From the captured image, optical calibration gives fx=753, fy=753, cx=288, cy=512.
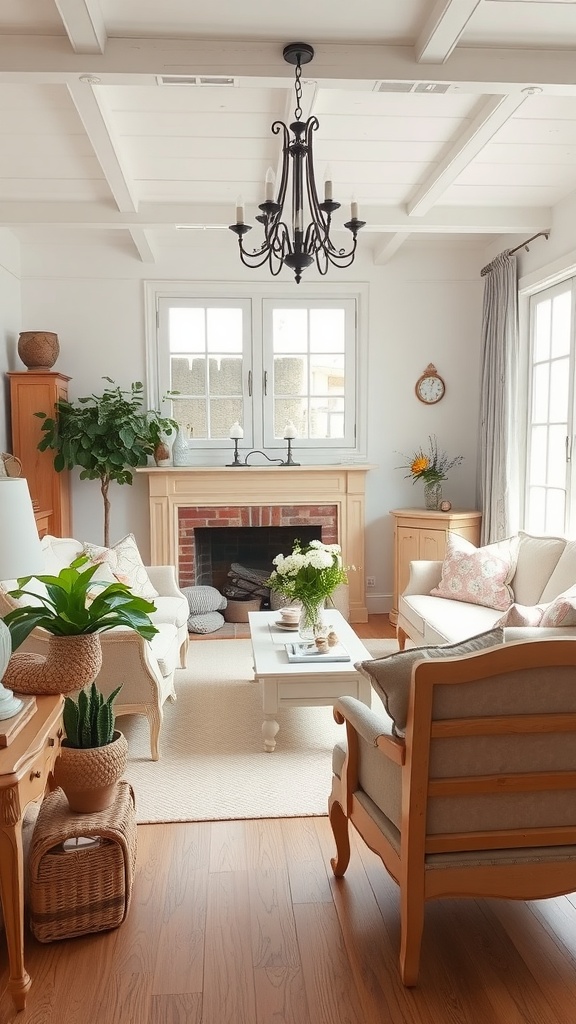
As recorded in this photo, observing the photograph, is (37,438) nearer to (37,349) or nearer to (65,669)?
(37,349)

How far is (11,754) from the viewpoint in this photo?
190 cm

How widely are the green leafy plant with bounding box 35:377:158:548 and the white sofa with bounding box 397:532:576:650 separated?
2.17 metres

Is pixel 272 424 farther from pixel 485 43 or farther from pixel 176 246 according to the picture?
pixel 485 43

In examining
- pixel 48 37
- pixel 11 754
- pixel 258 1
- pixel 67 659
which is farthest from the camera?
pixel 48 37

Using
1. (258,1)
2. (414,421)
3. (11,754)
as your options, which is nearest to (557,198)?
(414,421)

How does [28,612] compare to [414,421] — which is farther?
[414,421]

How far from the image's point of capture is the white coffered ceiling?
2.58 meters

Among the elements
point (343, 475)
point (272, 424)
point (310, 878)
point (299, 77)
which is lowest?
point (310, 878)

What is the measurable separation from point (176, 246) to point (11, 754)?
4.67 m

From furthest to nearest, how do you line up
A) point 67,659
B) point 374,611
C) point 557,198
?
point 374,611, point 557,198, point 67,659

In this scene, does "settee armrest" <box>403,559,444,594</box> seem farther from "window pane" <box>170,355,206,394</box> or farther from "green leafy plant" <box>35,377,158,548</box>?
"window pane" <box>170,355,206,394</box>

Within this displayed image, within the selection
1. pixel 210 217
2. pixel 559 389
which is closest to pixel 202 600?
pixel 210 217

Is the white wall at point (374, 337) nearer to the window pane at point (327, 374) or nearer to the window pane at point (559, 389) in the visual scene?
the window pane at point (327, 374)

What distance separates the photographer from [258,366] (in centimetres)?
592
